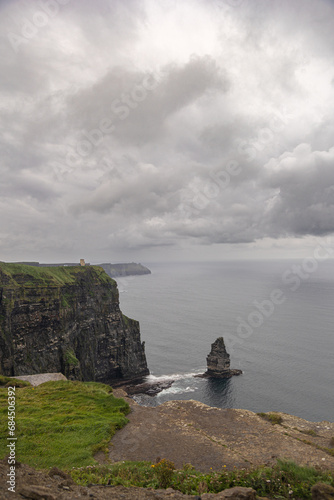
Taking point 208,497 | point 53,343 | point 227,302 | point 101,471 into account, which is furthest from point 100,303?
point 227,302

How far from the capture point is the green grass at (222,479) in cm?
1096

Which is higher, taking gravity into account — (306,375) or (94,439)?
(94,439)

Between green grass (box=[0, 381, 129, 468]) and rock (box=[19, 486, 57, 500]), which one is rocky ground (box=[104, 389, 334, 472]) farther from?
rock (box=[19, 486, 57, 500])

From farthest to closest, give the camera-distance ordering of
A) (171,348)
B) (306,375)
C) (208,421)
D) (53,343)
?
1. (171,348)
2. (306,375)
3. (53,343)
4. (208,421)

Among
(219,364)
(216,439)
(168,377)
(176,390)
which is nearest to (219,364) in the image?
(219,364)

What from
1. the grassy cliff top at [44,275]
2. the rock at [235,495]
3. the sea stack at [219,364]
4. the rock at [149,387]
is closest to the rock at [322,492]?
the rock at [235,495]

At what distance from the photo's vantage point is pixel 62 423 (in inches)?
782

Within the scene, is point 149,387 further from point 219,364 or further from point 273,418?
point 273,418

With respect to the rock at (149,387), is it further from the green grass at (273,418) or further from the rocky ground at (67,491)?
the rocky ground at (67,491)

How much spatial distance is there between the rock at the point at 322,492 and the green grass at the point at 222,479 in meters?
1.20

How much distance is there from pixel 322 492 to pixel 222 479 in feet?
15.4

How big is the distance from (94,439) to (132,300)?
181561 millimetres

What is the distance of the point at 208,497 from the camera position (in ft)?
33.0

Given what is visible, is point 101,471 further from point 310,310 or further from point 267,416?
point 310,310
